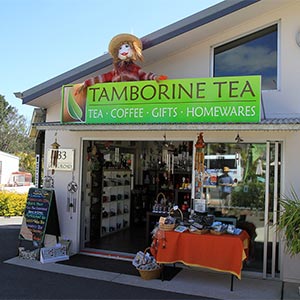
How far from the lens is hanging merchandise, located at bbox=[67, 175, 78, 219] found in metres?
7.21

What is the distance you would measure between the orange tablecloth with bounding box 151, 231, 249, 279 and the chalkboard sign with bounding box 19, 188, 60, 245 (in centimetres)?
230

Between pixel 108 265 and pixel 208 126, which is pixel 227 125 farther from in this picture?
pixel 108 265

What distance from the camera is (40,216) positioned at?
22.8 feet

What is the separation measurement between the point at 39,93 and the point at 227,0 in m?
3.85

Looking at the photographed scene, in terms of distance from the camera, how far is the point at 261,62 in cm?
654

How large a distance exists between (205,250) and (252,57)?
3.62m

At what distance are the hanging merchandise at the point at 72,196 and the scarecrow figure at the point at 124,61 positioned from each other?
1988mm

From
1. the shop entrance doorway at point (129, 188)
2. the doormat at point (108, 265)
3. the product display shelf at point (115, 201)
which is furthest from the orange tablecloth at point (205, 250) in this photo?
the product display shelf at point (115, 201)

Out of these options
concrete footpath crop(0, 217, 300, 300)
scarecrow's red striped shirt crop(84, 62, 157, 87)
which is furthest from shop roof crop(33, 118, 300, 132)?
concrete footpath crop(0, 217, 300, 300)

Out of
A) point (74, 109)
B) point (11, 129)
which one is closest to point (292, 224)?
point (74, 109)

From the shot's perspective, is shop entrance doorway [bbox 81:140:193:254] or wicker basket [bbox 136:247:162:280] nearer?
wicker basket [bbox 136:247:162:280]

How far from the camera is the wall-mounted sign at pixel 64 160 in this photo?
725 centimetres

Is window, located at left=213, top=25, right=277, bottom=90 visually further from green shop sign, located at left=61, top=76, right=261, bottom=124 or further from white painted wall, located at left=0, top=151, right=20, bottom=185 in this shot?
white painted wall, located at left=0, top=151, right=20, bottom=185

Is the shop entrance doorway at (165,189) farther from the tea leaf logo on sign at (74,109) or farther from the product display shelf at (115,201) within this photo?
the tea leaf logo on sign at (74,109)
